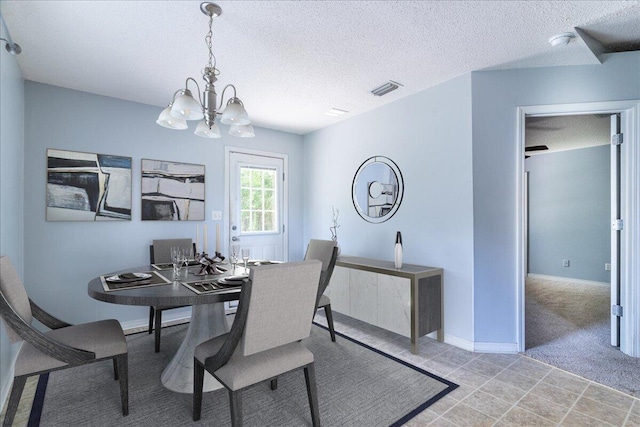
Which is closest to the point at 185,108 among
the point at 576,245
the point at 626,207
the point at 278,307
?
the point at 278,307

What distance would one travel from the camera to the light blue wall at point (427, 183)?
2807 millimetres

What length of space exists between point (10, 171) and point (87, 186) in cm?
79

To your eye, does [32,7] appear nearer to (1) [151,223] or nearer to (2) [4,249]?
(2) [4,249]

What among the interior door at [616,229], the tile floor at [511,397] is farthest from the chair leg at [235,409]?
the interior door at [616,229]

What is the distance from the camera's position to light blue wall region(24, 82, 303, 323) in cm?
290

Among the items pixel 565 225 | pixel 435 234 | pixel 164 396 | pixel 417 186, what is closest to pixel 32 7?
pixel 164 396

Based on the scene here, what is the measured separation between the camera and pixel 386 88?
308cm

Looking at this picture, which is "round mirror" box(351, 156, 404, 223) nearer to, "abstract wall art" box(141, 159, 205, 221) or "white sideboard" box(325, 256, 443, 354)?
"white sideboard" box(325, 256, 443, 354)

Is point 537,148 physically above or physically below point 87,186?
above

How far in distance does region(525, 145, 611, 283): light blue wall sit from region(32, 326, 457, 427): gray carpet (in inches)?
194

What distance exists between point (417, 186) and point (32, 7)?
3.21 meters

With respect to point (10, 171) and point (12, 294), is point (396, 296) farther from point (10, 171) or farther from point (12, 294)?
point (10, 171)

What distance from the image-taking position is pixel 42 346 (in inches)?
Answer: 61.5

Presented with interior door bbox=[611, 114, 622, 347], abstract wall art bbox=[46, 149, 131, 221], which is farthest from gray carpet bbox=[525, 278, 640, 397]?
abstract wall art bbox=[46, 149, 131, 221]
